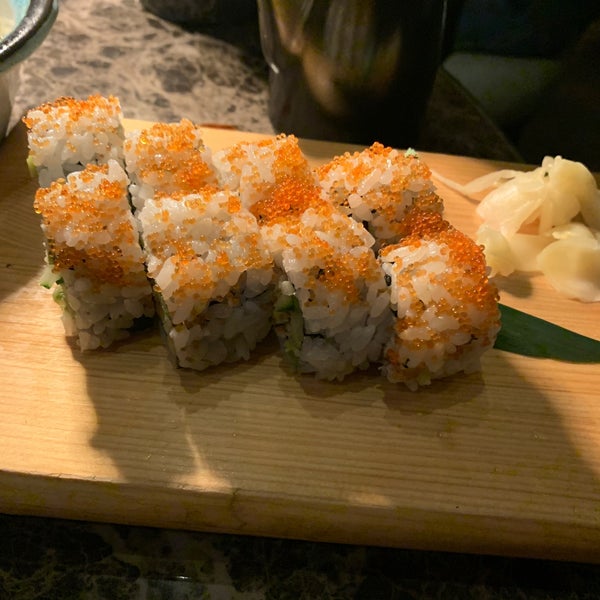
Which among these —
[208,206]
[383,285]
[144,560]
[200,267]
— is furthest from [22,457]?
[383,285]

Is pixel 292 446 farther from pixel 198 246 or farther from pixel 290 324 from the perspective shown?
pixel 198 246

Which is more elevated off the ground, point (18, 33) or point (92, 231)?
point (18, 33)

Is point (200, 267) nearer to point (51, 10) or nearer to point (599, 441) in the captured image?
point (51, 10)

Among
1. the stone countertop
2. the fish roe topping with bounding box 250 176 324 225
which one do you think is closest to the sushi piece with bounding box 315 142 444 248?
the fish roe topping with bounding box 250 176 324 225

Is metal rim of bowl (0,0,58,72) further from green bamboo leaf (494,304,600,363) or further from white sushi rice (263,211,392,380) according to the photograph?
green bamboo leaf (494,304,600,363)

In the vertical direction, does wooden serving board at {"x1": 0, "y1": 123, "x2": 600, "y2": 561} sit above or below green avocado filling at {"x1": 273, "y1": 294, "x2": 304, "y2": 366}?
below

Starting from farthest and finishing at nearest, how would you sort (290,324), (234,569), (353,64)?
(353,64)
(290,324)
(234,569)

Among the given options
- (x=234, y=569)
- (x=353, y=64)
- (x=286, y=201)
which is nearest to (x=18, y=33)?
(x=286, y=201)
